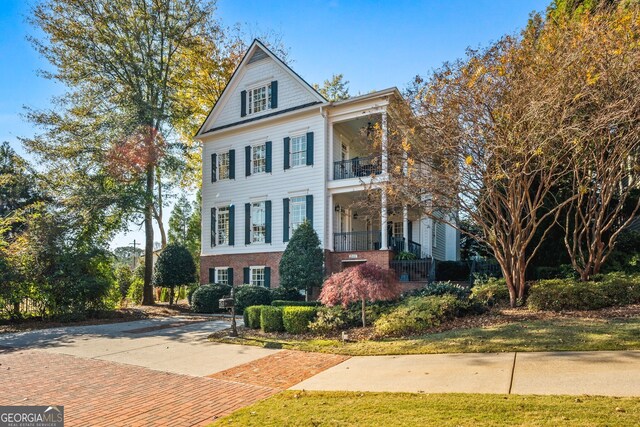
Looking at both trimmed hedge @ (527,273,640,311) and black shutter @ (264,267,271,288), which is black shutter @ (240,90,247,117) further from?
trimmed hedge @ (527,273,640,311)

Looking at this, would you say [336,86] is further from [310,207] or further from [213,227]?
[310,207]

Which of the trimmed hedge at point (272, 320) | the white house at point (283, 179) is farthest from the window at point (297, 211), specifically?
the trimmed hedge at point (272, 320)

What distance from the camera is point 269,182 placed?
2033 cm

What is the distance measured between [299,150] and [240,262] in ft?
19.3

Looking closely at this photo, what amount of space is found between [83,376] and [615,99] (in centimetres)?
1248

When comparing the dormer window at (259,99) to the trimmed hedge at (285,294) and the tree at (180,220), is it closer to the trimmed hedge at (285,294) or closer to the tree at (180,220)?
the trimmed hedge at (285,294)

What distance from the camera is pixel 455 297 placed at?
11.8m

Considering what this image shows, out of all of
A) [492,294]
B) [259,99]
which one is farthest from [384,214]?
[259,99]

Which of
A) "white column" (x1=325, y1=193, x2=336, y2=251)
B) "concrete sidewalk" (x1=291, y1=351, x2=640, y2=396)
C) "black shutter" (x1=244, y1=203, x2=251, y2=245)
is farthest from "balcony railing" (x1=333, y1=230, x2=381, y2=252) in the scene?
"concrete sidewalk" (x1=291, y1=351, x2=640, y2=396)

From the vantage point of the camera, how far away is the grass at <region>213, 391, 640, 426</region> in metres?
4.33

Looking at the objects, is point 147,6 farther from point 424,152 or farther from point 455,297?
point 455,297

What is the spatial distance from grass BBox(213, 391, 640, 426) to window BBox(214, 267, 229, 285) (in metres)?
15.8

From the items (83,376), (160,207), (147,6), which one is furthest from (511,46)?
(160,207)

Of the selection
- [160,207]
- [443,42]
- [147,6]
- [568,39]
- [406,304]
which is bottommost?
[406,304]
